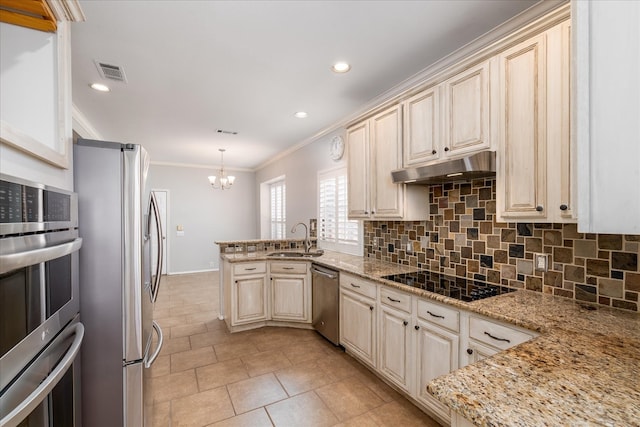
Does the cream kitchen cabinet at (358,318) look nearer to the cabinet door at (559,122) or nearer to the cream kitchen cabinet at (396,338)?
the cream kitchen cabinet at (396,338)

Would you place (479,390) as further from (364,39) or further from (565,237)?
(364,39)

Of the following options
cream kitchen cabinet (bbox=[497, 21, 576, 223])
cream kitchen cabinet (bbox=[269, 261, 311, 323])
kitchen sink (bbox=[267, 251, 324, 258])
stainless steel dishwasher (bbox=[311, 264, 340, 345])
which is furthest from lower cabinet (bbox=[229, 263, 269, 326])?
cream kitchen cabinet (bbox=[497, 21, 576, 223])

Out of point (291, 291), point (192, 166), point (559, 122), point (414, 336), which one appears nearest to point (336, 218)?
point (291, 291)

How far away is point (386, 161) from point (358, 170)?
43 centimetres

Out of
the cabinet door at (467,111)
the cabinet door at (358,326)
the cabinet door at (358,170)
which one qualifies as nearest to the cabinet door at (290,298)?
the cabinet door at (358,326)

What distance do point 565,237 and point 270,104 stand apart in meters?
3.01

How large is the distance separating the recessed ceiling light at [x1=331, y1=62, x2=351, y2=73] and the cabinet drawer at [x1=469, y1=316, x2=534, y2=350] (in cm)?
219

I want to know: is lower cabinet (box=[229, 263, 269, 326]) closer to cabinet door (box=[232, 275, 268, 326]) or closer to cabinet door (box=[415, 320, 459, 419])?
cabinet door (box=[232, 275, 268, 326])

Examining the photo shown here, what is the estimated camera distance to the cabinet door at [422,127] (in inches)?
89.0

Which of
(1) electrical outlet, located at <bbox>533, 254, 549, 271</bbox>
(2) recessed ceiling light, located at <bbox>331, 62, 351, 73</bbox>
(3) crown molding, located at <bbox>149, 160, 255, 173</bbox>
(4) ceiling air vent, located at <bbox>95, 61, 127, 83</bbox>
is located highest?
(2) recessed ceiling light, located at <bbox>331, 62, 351, 73</bbox>

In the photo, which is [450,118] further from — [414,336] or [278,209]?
[278,209]

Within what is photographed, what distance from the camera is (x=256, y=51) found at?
2.34 metres

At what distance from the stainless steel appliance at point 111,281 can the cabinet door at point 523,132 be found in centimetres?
218

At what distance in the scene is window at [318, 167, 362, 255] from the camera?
12.5 ft
